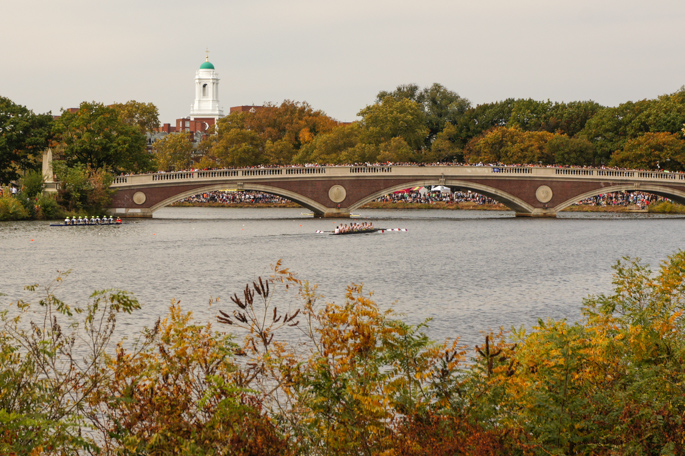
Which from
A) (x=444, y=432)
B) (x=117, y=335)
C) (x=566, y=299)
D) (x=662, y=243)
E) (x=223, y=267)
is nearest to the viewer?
(x=444, y=432)

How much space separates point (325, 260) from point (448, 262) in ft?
20.8

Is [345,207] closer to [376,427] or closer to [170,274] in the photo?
[170,274]

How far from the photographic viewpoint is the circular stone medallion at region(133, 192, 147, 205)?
254 ft

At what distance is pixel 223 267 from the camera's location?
39.4 meters

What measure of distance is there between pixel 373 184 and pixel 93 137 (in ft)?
92.0

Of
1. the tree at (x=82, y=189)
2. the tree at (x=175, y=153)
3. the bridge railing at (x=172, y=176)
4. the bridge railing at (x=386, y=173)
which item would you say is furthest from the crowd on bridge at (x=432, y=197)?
the tree at (x=82, y=189)

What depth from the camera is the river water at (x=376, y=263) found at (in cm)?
2725

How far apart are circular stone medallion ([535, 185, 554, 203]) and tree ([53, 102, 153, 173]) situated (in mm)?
41047

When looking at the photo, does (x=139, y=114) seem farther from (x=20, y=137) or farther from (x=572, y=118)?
(x=572, y=118)

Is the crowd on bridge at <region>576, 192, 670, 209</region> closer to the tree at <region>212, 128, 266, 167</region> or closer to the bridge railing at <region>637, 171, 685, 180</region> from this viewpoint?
the bridge railing at <region>637, 171, 685, 180</region>

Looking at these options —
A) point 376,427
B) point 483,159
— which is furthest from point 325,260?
point 483,159

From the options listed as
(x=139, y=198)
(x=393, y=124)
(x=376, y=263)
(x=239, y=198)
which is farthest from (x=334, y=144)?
(x=376, y=263)

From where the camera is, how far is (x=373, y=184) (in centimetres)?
7900

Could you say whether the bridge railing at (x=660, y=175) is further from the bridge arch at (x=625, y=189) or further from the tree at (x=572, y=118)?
the tree at (x=572, y=118)
